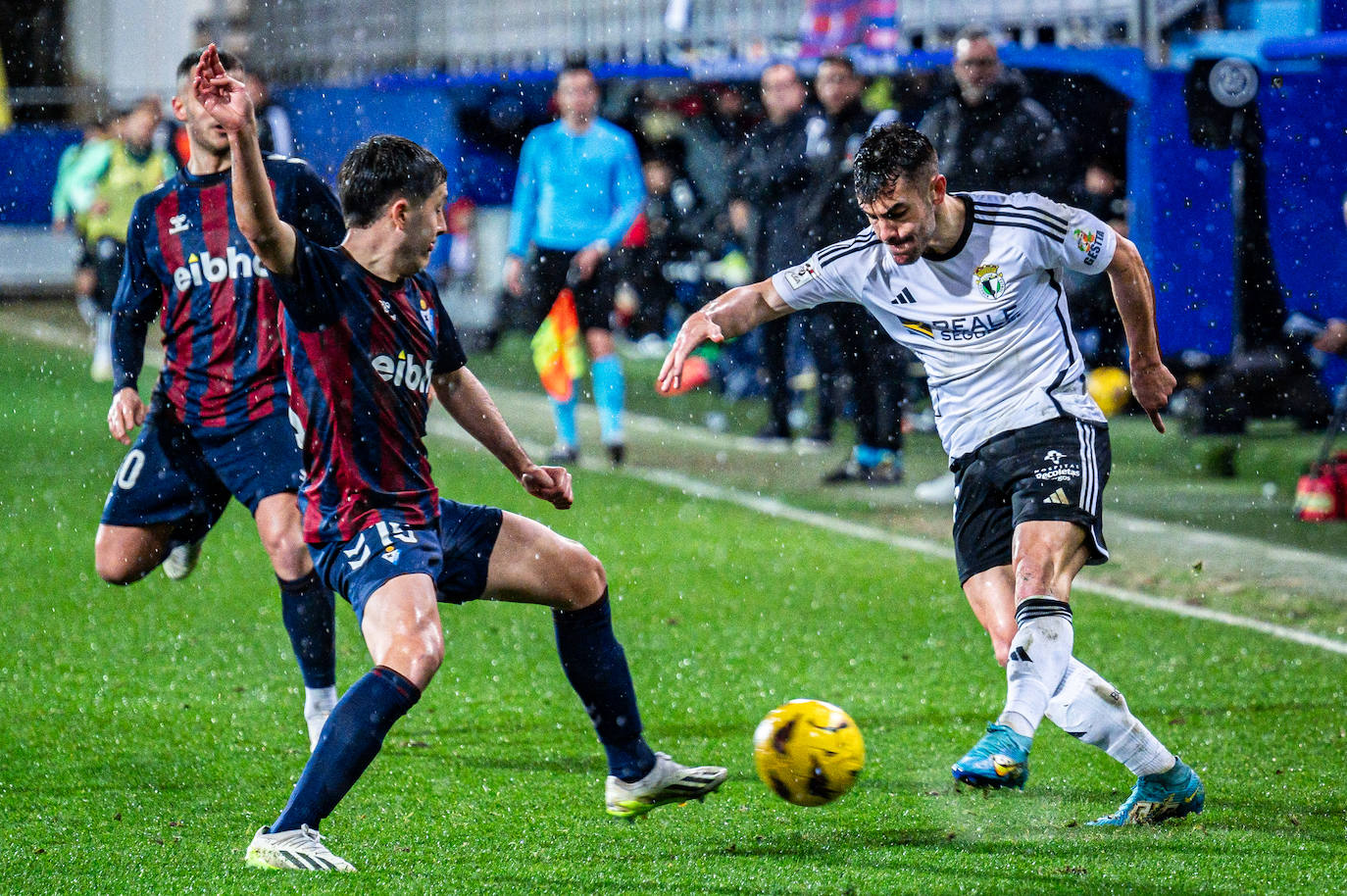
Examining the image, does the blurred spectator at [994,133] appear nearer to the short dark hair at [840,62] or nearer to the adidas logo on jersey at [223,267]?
the short dark hair at [840,62]

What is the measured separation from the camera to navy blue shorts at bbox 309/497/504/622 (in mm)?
4055

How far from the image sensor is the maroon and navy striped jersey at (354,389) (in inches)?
159

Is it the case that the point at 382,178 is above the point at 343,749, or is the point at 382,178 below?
above

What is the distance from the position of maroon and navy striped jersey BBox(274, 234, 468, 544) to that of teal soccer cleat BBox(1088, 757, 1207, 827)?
1.92 m

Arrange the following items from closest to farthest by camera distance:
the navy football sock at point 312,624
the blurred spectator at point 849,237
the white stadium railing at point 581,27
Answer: the navy football sock at point 312,624, the blurred spectator at point 849,237, the white stadium railing at point 581,27

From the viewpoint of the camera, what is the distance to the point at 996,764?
3928 mm

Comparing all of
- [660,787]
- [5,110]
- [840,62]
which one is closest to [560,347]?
[840,62]

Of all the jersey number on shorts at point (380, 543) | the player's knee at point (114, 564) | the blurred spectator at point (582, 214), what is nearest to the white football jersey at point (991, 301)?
the jersey number on shorts at point (380, 543)

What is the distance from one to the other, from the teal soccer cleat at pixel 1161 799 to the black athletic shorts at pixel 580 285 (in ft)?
23.2

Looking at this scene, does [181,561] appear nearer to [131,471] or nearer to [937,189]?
[131,471]

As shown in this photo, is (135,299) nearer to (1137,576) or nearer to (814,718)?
(814,718)

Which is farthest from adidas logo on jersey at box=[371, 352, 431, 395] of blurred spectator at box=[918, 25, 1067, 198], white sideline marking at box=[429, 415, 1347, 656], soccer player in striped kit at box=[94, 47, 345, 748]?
blurred spectator at box=[918, 25, 1067, 198]

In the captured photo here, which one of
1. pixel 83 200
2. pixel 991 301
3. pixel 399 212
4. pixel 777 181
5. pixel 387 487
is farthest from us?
pixel 83 200

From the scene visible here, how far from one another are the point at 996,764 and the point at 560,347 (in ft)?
25.3
